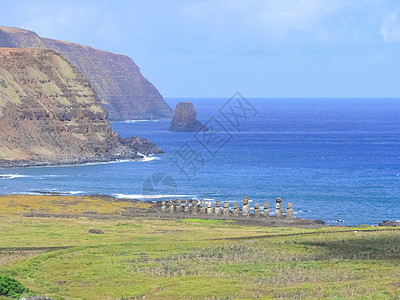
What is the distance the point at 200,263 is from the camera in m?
50.1

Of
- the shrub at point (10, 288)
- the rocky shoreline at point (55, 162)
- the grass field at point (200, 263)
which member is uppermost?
the shrub at point (10, 288)

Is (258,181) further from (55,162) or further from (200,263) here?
(200,263)

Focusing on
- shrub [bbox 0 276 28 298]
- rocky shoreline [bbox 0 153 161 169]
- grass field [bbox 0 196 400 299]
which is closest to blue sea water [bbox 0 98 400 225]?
rocky shoreline [bbox 0 153 161 169]

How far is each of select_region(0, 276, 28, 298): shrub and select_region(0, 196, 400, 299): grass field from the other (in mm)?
1560

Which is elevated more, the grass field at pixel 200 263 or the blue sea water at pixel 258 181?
the grass field at pixel 200 263

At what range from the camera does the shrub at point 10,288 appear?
38.9 metres

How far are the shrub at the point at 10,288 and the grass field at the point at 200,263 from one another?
5.12 ft

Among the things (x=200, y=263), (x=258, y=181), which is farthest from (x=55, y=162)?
(x=200, y=263)

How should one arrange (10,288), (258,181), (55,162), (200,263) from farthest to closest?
(55,162) → (258,181) → (200,263) → (10,288)

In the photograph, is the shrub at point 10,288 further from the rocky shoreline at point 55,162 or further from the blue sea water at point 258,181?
the rocky shoreline at point 55,162

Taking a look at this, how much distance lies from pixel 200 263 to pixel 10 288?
1447cm

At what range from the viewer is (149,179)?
15438 cm

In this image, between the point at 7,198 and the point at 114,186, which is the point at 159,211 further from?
the point at 114,186

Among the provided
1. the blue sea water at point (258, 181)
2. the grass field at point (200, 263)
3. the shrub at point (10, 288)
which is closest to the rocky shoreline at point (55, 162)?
the blue sea water at point (258, 181)
